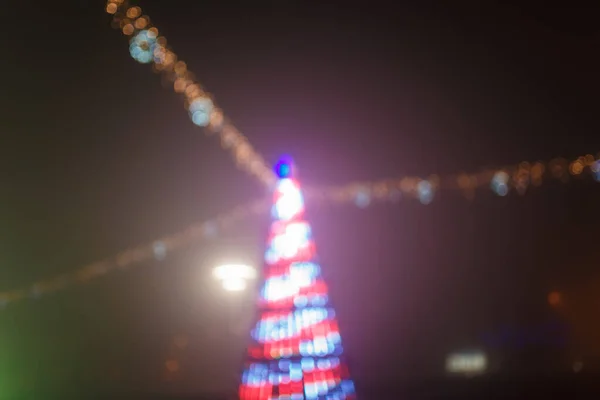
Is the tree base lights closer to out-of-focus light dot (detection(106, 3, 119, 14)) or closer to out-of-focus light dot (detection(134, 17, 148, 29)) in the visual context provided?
out-of-focus light dot (detection(134, 17, 148, 29))

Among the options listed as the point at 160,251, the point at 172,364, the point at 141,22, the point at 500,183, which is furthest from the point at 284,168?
the point at 172,364

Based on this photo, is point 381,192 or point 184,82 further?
point 381,192

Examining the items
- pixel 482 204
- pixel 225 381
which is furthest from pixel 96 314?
pixel 482 204

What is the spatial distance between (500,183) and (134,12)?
2183mm

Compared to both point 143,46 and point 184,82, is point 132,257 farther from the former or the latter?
point 143,46

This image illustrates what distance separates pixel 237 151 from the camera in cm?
362

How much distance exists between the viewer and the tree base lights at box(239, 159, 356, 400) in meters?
3.54

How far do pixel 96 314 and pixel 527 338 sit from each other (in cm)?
263

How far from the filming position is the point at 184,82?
3.28 metres

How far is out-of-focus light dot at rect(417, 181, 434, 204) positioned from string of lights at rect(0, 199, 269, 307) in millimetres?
1076

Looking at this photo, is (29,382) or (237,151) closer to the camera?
(237,151)

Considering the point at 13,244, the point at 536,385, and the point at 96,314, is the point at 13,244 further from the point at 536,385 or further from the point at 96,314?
the point at 536,385

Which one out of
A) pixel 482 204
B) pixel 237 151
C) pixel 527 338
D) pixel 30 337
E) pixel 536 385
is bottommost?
pixel 536 385

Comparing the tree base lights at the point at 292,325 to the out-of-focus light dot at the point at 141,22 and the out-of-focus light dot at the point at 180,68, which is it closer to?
the out-of-focus light dot at the point at 180,68
